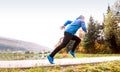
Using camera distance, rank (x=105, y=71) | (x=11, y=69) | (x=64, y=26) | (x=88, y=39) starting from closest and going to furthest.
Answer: (x=11, y=69)
(x=105, y=71)
(x=64, y=26)
(x=88, y=39)

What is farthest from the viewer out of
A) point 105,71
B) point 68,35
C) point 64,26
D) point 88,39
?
point 88,39

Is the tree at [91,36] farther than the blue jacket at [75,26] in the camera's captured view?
Yes

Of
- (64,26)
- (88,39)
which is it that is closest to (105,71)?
(64,26)

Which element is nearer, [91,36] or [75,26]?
[75,26]

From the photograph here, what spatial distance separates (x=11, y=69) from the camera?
8484 mm

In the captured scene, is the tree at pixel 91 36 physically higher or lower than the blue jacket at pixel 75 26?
higher

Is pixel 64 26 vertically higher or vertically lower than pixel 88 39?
lower

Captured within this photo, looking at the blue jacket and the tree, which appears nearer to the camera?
the blue jacket

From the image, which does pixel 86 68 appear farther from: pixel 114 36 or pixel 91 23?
pixel 91 23

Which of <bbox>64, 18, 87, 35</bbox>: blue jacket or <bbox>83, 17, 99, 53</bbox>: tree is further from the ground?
<bbox>83, 17, 99, 53</bbox>: tree

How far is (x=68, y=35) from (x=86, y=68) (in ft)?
5.85

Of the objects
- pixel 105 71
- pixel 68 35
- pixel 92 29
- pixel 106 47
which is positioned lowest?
pixel 105 71

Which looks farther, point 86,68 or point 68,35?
point 68,35

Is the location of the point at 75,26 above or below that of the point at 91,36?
below
